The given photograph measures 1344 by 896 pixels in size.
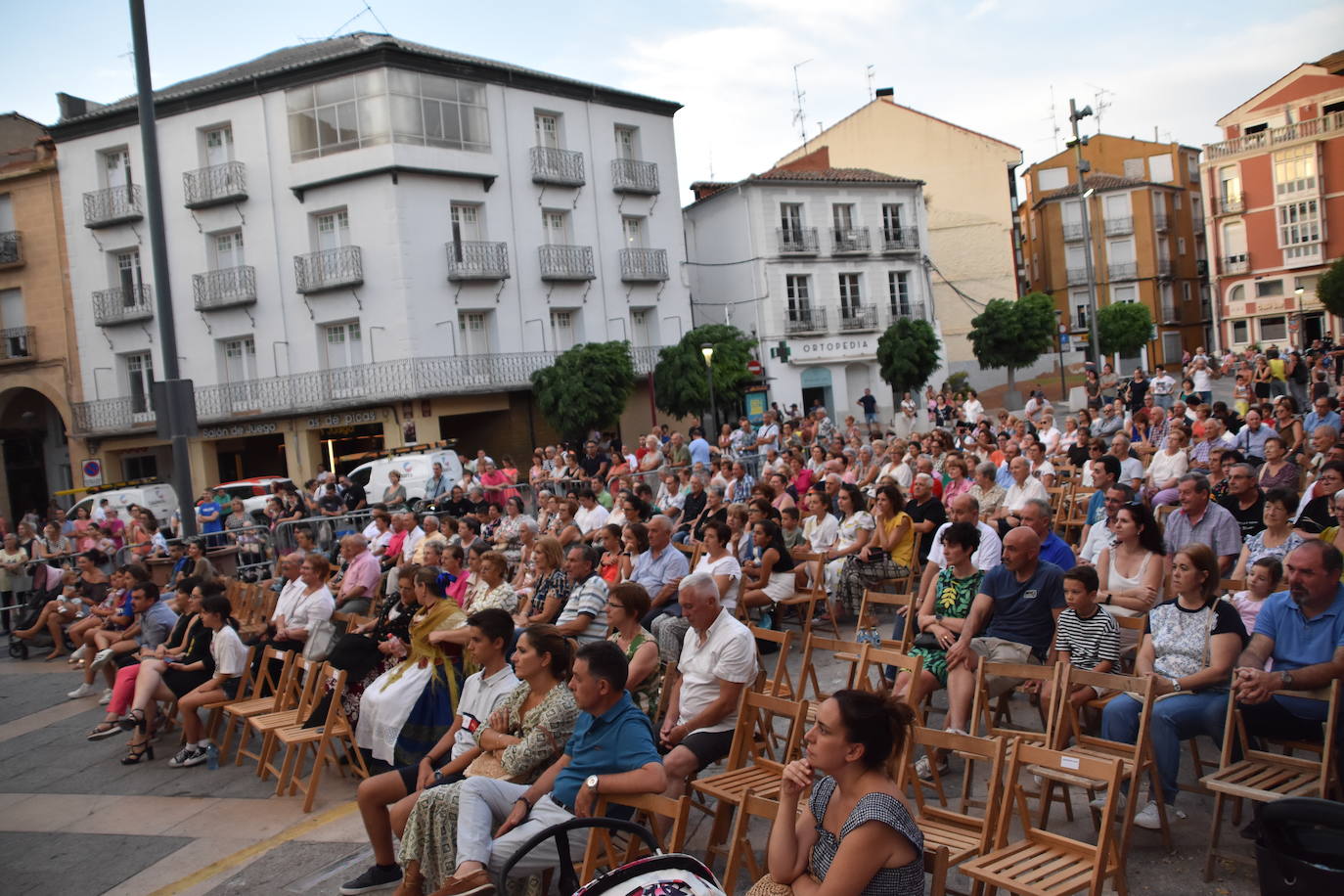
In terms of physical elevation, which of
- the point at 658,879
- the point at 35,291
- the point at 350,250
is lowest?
the point at 658,879

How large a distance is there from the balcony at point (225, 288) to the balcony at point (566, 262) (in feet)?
26.7

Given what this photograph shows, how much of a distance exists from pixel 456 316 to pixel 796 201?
13.9 m

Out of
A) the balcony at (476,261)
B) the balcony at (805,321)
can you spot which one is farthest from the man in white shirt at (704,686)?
the balcony at (805,321)

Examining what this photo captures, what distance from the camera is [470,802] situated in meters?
4.65

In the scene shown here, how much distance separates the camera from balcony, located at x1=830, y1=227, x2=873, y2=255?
36875mm

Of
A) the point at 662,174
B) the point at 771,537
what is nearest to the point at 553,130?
the point at 662,174

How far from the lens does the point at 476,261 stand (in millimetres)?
28297

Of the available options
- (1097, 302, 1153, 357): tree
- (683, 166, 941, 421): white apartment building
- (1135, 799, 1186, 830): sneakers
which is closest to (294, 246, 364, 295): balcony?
(683, 166, 941, 421): white apartment building

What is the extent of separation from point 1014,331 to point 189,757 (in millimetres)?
34481

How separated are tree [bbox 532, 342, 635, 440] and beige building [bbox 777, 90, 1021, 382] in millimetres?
21121

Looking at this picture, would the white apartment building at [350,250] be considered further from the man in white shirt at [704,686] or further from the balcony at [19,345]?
the man in white shirt at [704,686]

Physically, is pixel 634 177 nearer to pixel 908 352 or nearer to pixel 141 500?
pixel 908 352

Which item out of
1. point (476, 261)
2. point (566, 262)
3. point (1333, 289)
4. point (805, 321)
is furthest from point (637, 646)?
point (1333, 289)

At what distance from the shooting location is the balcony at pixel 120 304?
29942 millimetres
